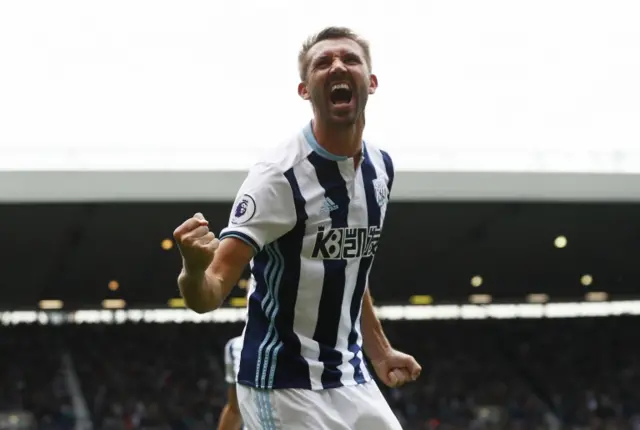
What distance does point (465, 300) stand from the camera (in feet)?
89.4

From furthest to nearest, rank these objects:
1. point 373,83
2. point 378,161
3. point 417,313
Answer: point 417,313, point 378,161, point 373,83

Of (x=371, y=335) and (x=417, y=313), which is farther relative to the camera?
(x=417, y=313)

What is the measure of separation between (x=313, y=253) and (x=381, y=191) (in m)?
0.39

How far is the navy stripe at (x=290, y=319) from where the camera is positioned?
11.4ft

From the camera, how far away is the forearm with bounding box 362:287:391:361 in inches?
155

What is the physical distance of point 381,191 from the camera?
3748 mm

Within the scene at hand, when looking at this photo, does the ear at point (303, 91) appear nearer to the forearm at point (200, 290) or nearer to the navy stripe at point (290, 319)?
the navy stripe at point (290, 319)

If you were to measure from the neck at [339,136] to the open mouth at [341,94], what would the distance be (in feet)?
0.28

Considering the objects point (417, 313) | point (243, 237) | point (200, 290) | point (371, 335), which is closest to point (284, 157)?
point (243, 237)

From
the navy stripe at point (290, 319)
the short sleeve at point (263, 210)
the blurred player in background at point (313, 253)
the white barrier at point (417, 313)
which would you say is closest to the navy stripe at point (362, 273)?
the blurred player in background at point (313, 253)

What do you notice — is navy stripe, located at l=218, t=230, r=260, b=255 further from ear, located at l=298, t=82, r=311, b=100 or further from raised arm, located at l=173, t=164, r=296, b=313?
ear, located at l=298, t=82, r=311, b=100

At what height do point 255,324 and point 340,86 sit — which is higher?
point 340,86

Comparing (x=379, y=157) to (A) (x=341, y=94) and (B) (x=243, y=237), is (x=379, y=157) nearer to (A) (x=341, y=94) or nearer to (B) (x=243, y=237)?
(A) (x=341, y=94)

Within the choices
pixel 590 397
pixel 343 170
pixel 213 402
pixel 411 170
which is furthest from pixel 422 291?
pixel 343 170
